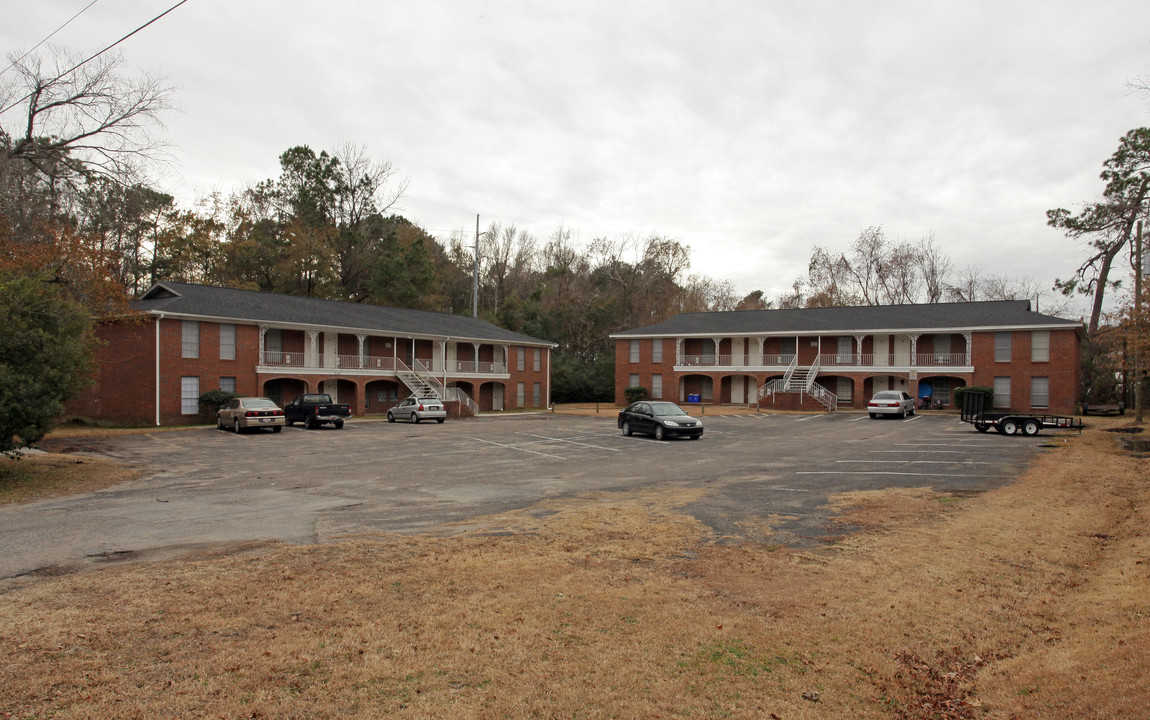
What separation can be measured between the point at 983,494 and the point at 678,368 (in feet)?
124

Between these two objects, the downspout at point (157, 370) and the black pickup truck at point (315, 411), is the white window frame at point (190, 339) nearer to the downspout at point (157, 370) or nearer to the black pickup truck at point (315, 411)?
the downspout at point (157, 370)

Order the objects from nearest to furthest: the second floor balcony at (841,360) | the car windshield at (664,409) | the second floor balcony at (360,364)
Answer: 1. the car windshield at (664,409)
2. the second floor balcony at (360,364)
3. the second floor balcony at (841,360)

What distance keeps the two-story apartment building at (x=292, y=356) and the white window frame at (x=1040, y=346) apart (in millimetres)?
31317

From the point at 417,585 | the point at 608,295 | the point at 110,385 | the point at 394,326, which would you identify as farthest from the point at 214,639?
the point at 608,295

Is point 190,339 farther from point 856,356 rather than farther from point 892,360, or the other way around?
point 892,360

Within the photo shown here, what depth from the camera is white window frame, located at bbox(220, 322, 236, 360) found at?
112 feet

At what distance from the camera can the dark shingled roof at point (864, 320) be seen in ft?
135

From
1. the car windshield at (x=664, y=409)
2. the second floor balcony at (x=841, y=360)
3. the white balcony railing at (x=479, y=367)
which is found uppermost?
the second floor balcony at (x=841, y=360)

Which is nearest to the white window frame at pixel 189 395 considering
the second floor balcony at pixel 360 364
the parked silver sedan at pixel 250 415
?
the second floor balcony at pixel 360 364

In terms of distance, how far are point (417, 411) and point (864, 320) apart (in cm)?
2980

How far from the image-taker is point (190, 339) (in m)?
33.0

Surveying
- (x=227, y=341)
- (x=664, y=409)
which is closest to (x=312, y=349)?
(x=227, y=341)

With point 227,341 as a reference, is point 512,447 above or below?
below

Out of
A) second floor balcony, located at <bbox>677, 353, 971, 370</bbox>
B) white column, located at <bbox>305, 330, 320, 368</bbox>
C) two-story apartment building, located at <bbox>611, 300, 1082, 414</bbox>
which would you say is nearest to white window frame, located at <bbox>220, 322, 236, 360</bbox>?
white column, located at <bbox>305, 330, 320, 368</bbox>
